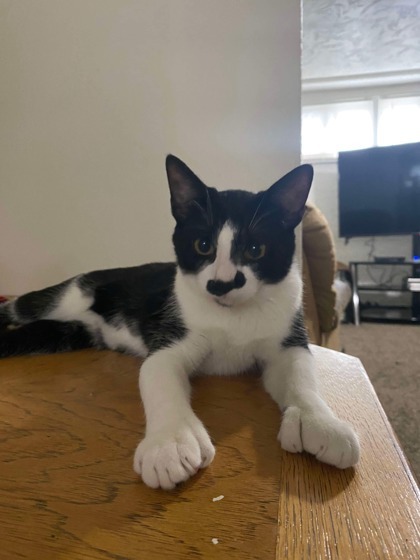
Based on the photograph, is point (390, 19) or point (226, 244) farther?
point (390, 19)

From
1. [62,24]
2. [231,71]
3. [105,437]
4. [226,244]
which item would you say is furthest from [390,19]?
[105,437]

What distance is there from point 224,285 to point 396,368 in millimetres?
2260

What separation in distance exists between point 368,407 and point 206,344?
0.32 m

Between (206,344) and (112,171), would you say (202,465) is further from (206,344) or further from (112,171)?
(112,171)

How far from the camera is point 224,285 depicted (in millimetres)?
719

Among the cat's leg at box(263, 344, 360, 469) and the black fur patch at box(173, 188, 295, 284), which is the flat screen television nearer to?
the black fur patch at box(173, 188, 295, 284)

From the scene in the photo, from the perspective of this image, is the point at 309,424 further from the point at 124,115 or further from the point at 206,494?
the point at 124,115

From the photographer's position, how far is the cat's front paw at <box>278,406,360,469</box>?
1.60 feet

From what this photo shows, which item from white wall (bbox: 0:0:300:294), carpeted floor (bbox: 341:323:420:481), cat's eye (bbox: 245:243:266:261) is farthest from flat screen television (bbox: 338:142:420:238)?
cat's eye (bbox: 245:243:266:261)

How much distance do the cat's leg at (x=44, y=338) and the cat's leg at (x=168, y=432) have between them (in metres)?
0.41

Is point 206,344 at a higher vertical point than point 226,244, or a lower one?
lower

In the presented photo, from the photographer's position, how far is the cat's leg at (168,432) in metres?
0.45

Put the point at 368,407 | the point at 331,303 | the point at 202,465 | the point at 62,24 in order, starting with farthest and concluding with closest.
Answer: the point at 331,303 → the point at 62,24 → the point at 368,407 → the point at 202,465

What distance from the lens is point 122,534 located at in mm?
376
